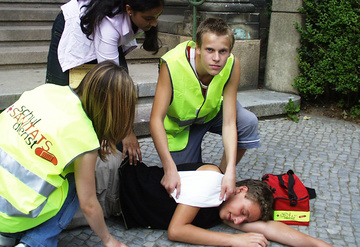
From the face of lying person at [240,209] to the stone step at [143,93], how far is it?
1859 millimetres

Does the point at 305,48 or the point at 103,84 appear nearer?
the point at 103,84

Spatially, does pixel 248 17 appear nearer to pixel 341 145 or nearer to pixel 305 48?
pixel 305 48

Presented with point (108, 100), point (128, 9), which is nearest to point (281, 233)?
point (108, 100)

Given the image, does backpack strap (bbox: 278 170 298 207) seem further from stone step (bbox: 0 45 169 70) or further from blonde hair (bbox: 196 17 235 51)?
stone step (bbox: 0 45 169 70)

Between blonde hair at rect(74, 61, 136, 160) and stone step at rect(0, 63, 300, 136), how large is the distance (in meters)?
2.12

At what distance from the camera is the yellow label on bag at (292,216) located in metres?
2.88

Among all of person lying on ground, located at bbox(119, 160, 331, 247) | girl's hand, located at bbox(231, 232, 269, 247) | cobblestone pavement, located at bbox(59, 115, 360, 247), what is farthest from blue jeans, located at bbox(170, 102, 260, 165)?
girl's hand, located at bbox(231, 232, 269, 247)

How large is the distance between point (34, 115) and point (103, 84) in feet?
1.19

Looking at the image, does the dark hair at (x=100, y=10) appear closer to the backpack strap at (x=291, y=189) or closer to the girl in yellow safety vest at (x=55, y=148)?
the girl in yellow safety vest at (x=55, y=148)

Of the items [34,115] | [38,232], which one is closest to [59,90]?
[34,115]

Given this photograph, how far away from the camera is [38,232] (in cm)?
217

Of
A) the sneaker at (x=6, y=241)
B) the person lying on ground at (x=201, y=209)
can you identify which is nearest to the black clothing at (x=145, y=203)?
the person lying on ground at (x=201, y=209)

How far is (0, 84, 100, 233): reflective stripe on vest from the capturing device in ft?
6.57

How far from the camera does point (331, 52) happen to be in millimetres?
4957
